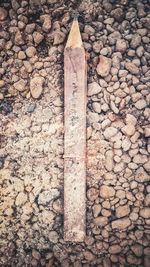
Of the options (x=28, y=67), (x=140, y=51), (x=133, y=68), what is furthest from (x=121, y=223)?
(x=28, y=67)

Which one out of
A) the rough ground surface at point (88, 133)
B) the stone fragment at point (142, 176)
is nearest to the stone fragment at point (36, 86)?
the rough ground surface at point (88, 133)

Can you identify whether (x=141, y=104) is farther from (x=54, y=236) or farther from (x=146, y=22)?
(x=54, y=236)

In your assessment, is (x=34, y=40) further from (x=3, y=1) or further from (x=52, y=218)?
(x=52, y=218)

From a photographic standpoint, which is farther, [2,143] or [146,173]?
[2,143]

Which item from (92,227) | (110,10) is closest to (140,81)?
(110,10)

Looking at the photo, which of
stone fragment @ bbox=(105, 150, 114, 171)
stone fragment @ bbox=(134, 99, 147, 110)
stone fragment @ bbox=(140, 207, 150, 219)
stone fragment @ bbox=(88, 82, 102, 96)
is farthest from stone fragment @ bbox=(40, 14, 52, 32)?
stone fragment @ bbox=(140, 207, 150, 219)

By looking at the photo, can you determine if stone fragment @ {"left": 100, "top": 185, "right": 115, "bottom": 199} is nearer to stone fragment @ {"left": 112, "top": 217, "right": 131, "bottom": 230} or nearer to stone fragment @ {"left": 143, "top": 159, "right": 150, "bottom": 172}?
stone fragment @ {"left": 112, "top": 217, "right": 131, "bottom": 230}
